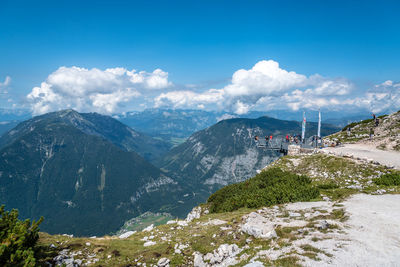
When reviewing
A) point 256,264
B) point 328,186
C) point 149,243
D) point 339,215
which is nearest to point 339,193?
point 328,186

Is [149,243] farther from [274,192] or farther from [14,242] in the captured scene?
[274,192]

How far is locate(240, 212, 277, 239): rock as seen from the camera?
13.9m

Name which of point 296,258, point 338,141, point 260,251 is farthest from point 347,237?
point 338,141

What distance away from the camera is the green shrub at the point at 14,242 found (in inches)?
368

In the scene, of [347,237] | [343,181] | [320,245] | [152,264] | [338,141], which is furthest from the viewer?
[338,141]

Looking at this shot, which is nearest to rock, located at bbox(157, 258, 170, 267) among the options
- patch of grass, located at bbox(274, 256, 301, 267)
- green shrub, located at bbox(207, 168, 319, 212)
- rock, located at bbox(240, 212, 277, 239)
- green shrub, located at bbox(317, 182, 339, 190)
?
rock, located at bbox(240, 212, 277, 239)

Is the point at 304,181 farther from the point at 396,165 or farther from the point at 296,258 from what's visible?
the point at 296,258

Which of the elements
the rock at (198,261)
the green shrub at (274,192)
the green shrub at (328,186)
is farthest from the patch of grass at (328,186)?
the rock at (198,261)

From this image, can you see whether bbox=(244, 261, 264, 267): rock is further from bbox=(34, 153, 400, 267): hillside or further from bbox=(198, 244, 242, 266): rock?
bbox=(198, 244, 242, 266): rock

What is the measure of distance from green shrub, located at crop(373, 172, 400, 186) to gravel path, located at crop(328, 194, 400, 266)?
5.71 m

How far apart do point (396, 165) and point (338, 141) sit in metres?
25.1

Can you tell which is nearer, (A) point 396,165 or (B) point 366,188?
(B) point 366,188

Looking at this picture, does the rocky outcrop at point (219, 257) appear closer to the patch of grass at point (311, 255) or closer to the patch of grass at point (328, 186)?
the patch of grass at point (311, 255)

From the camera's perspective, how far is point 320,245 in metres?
11.4
